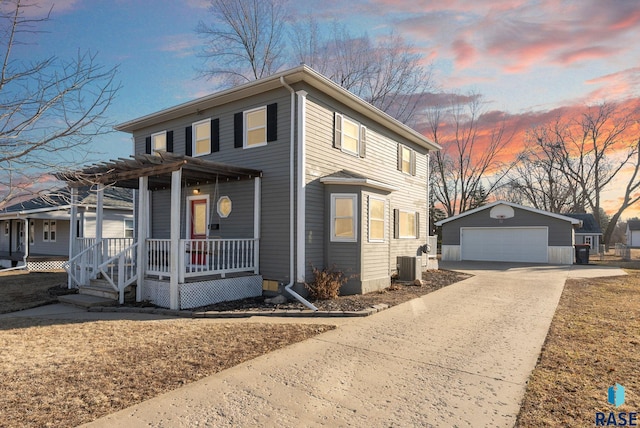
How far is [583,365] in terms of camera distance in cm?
478

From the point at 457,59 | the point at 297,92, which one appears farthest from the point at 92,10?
the point at 457,59

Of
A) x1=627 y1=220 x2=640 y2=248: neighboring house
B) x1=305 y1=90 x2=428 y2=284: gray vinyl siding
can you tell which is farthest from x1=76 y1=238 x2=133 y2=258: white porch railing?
x1=627 y1=220 x2=640 y2=248: neighboring house

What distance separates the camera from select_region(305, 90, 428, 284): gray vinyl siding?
9.76 m

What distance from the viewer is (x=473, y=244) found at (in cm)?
2383

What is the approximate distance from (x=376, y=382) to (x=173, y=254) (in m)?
5.55

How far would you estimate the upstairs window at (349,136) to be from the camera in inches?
427

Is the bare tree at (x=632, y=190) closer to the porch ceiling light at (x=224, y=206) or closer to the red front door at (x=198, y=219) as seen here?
the porch ceiling light at (x=224, y=206)

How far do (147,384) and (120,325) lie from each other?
3.27 meters

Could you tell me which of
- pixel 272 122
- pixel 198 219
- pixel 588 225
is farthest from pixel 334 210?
pixel 588 225

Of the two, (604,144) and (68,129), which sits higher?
(604,144)

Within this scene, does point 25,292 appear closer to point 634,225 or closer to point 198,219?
point 198,219

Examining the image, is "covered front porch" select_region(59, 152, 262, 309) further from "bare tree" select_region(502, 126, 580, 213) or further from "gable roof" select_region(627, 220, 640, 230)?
"gable roof" select_region(627, 220, 640, 230)

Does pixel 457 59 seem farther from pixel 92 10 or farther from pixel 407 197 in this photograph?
pixel 92 10

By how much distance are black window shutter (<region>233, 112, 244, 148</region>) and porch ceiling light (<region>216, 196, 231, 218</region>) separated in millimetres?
1580
